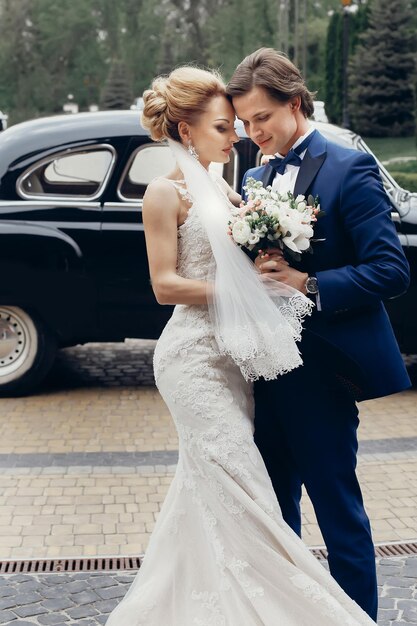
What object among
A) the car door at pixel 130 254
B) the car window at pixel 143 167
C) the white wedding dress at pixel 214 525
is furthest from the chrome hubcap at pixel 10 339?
the white wedding dress at pixel 214 525

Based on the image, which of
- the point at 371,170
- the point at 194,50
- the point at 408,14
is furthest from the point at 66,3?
the point at 371,170

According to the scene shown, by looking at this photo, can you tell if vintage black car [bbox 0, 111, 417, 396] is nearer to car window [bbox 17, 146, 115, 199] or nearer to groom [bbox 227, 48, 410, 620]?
car window [bbox 17, 146, 115, 199]

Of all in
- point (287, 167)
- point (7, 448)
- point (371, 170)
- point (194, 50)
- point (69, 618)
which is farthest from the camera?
point (194, 50)

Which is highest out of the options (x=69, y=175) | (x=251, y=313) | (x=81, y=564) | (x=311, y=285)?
(x=311, y=285)

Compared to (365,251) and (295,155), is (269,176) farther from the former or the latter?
(365,251)

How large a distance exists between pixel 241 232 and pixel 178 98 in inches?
23.1

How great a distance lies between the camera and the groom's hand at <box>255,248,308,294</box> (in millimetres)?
3096

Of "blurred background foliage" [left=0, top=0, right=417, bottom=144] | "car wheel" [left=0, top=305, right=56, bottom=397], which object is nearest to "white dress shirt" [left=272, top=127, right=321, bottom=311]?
"car wheel" [left=0, top=305, right=56, bottom=397]

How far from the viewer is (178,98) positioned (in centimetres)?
323

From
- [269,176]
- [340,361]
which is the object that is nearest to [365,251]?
[340,361]

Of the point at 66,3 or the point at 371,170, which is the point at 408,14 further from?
the point at 371,170

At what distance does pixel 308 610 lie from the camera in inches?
124

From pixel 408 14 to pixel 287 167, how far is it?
1684 inches

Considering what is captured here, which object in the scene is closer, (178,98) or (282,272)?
(282,272)
